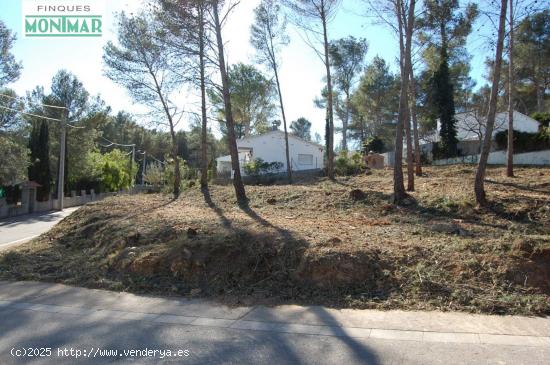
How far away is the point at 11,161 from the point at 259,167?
50.8 feet

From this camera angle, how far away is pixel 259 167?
30.8 m

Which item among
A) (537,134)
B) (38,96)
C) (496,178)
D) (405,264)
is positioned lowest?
(405,264)

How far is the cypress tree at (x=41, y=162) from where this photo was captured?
32500mm

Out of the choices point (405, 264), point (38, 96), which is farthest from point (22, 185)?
point (405, 264)

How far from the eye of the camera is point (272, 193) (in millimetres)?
13625

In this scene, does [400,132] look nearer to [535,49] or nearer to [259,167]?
[535,49]

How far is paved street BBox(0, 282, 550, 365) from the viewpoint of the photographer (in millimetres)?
4062

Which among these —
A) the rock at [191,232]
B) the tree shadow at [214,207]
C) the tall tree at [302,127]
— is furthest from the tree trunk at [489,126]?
the tall tree at [302,127]

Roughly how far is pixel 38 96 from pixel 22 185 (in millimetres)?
14826

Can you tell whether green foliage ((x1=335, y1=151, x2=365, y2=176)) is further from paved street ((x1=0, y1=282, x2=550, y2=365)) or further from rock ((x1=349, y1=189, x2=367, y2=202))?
paved street ((x1=0, y1=282, x2=550, y2=365))

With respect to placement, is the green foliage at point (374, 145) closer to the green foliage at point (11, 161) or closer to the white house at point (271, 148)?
the white house at point (271, 148)

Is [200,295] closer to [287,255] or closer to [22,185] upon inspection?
[287,255]

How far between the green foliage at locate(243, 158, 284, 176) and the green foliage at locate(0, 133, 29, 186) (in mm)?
14216

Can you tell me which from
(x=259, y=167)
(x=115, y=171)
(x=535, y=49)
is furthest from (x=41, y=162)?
(x=535, y=49)
